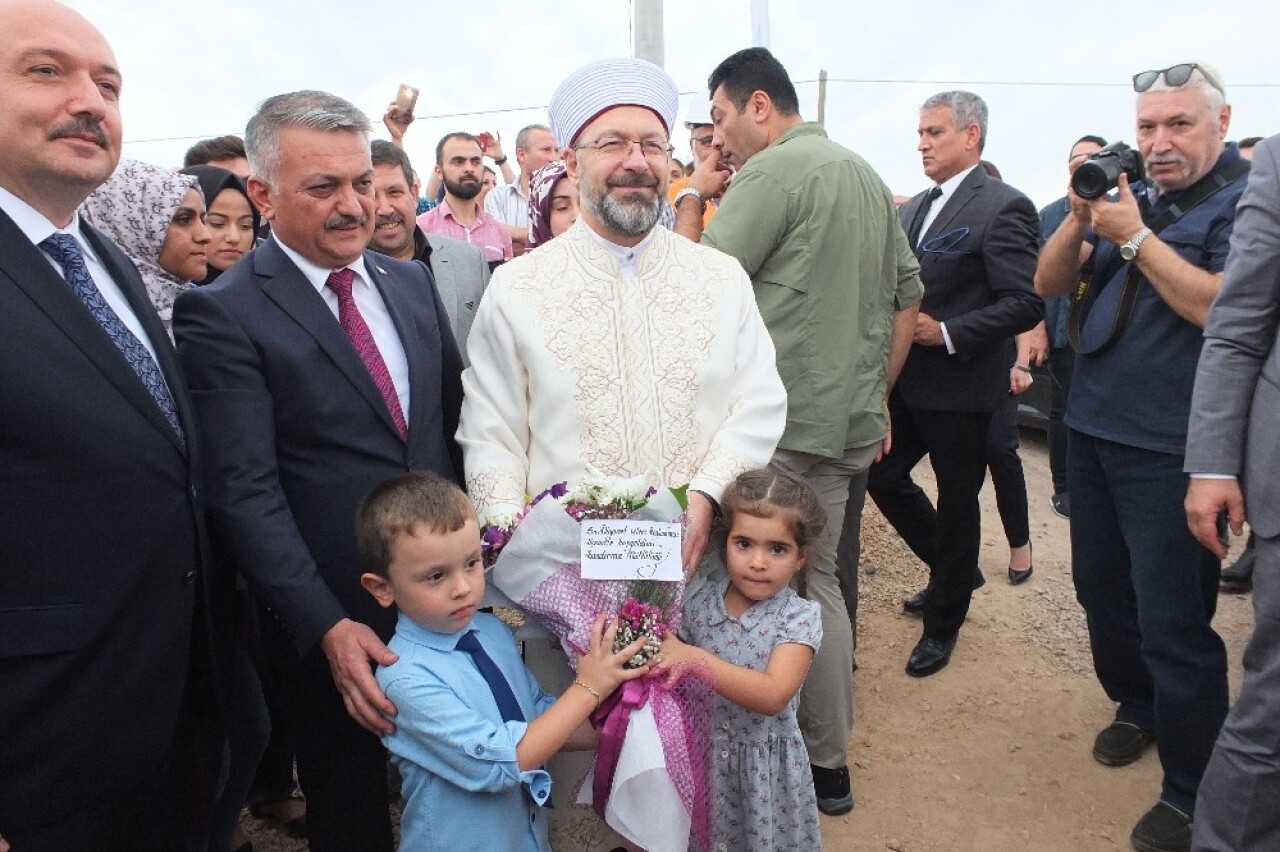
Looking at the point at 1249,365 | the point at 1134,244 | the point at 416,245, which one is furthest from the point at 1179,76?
the point at 416,245

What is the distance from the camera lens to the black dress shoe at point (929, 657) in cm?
398

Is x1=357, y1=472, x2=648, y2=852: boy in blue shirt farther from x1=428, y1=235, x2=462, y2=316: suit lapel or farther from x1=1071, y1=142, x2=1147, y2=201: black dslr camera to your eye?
x1=1071, y1=142, x2=1147, y2=201: black dslr camera

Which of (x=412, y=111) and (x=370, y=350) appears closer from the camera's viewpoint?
(x=370, y=350)

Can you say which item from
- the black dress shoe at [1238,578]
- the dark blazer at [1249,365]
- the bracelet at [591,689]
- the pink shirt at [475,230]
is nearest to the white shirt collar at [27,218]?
the bracelet at [591,689]

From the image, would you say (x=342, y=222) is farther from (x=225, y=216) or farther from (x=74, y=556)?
(x=225, y=216)

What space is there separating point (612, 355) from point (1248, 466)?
1.64 meters

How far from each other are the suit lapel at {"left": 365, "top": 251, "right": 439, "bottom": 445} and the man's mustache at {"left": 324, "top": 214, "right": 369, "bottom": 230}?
0.19 metres

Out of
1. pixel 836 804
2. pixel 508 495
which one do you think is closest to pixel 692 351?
pixel 508 495

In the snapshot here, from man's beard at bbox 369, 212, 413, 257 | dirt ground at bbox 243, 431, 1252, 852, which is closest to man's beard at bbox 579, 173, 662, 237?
man's beard at bbox 369, 212, 413, 257

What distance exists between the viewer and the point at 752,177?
2.99 m

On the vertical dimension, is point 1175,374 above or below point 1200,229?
below

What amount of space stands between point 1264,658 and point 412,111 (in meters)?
5.25

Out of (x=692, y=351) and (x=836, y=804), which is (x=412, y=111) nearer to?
(x=692, y=351)

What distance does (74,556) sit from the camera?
5.16ft
